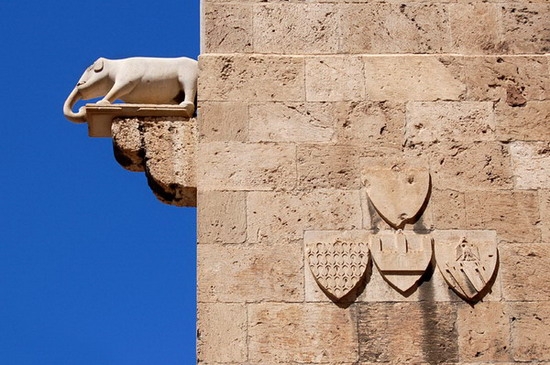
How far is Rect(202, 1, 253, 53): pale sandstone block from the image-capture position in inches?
294

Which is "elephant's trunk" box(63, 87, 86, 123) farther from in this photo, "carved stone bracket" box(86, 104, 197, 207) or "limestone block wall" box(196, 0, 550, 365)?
"limestone block wall" box(196, 0, 550, 365)

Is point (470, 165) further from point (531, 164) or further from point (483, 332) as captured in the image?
point (483, 332)

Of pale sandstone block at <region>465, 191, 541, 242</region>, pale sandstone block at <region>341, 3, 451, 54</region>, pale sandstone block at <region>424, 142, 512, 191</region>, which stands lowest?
pale sandstone block at <region>465, 191, 541, 242</region>

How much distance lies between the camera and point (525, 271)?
6.93 m

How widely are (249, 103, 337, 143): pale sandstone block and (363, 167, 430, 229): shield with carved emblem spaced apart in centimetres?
34

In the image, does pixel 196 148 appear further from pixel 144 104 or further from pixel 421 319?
pixel 421 319

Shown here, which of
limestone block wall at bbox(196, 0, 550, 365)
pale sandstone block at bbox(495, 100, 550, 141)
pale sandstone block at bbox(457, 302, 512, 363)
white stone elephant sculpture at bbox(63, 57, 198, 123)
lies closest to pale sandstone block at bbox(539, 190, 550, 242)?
limestone block wall at bbox(196, 0, 550, 365)

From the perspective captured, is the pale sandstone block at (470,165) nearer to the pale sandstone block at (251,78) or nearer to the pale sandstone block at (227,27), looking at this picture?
the pale sandstone block at (251,78)

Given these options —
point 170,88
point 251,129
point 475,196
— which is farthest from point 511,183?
point 170,88

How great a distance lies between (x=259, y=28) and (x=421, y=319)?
6.28 ft

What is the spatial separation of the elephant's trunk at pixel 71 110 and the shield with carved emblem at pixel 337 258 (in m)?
1.62

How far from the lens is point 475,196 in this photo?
23.2 ft

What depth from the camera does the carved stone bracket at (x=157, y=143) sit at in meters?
7.38

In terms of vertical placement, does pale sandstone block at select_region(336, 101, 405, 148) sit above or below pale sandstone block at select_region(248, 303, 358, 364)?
above
